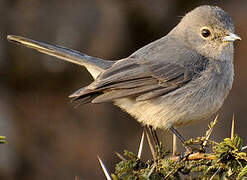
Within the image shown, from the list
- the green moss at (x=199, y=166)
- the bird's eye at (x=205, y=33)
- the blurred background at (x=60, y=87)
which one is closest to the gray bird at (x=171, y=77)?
the bird's eye at (x=205, y=33)

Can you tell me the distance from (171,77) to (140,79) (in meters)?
0.31

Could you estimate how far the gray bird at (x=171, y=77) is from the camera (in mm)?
4266

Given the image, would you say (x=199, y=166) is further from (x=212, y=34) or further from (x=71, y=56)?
(x=71, y=56)

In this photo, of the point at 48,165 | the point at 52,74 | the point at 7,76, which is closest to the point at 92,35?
the point at 52,74

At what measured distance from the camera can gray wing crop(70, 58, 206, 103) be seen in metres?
4.26

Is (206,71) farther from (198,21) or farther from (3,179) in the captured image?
(3,179)

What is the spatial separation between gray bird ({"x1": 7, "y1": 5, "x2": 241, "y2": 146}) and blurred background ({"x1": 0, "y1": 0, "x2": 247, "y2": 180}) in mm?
1804

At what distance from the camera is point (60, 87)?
6621 millimetres

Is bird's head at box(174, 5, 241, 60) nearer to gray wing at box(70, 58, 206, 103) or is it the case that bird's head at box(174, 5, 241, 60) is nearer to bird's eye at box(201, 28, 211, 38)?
bird's eye at box(201, 28, 211, 38)

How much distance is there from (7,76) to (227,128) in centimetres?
348

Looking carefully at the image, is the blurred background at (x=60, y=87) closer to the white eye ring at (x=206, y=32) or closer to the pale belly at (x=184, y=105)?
the white eye ring at (x=206, y=32)

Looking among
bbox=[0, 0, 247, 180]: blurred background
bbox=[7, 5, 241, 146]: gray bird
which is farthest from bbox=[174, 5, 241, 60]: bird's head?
bbox=[0, 0, 247, 180]: blurred background

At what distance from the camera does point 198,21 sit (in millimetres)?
4793

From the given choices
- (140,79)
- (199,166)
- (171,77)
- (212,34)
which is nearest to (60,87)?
(140,79)
